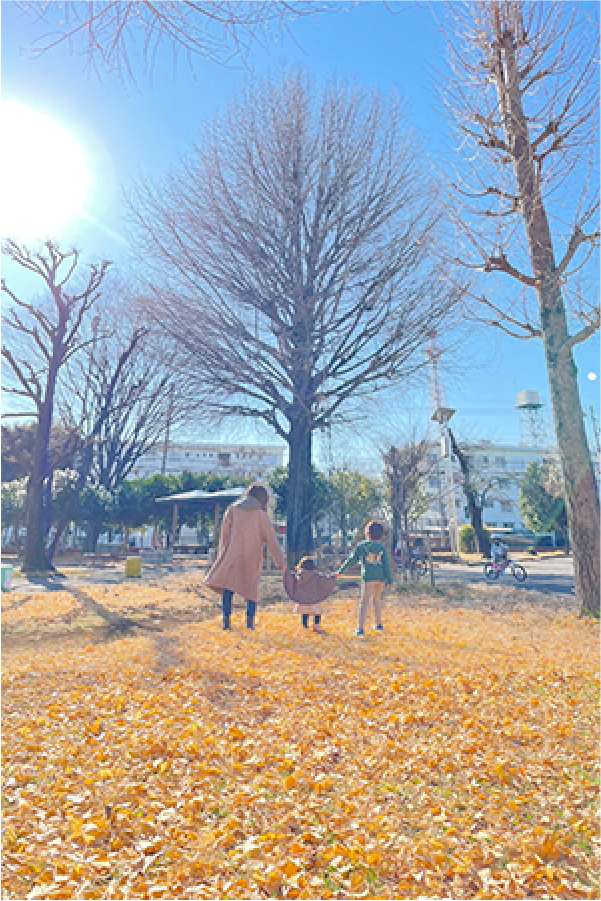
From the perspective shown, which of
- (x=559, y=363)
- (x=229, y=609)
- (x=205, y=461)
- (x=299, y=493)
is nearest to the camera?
(x=229, y=609)

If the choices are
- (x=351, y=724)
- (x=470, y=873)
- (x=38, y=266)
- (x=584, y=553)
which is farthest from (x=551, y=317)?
(x=38, y=266)

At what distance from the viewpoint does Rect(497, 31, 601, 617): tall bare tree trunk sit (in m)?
6.63

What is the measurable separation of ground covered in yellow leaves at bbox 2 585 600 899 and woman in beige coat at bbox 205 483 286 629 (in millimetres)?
788

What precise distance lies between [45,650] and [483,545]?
80.0ft

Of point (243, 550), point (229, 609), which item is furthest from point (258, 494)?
point (229, 609)

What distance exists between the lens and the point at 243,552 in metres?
5.39

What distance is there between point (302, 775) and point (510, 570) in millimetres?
13081

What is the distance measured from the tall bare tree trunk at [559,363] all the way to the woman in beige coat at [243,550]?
13.7 ft

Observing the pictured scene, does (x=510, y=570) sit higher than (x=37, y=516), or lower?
lower

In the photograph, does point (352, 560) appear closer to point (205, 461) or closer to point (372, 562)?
point (372, 562)

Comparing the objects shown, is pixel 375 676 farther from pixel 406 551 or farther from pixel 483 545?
pixel 483 545

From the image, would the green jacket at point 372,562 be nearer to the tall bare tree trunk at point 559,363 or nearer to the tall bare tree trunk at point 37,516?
the tall bare tree trunk at point 559,363

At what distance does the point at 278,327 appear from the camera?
11680mm

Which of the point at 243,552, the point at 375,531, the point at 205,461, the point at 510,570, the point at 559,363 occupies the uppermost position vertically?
the point at 205,461
